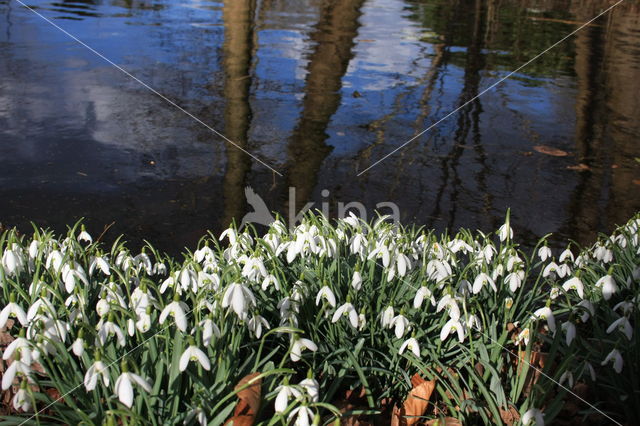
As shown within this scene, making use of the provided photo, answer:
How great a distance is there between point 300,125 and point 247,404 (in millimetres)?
4896

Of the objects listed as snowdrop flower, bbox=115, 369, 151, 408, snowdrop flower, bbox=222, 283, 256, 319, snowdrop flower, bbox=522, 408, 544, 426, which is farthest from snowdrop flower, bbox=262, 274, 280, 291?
snowdrop flower, bbox=522, 408, 544, 426

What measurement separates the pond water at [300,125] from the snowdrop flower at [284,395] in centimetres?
237

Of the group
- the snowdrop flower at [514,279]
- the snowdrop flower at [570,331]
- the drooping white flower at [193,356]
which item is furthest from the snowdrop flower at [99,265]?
the snowdrop flower at [570,331]

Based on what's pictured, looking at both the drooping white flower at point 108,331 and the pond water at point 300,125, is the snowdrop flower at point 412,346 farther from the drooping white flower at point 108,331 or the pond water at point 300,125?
the pond water at point 300,125

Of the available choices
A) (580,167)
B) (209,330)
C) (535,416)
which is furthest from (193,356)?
(580,167)

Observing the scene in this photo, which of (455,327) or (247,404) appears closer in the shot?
(247,404)

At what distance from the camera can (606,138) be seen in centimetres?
681

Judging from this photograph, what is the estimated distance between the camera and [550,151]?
6.39m

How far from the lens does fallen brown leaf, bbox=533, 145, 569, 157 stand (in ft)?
20.7

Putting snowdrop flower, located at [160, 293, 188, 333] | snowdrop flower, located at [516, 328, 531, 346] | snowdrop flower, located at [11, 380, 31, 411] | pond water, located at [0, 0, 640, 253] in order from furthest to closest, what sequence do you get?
1. pond water, located at [0, 0, 640, 253]
2. snowdrop flower, located at [516, 328, 531, 346]
3. snowdrop flower, located at [160, 293, 188, 333]
4. snowdrop flower, located at [11, 380, 31, 411]

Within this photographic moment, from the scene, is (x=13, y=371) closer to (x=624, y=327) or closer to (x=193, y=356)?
(x=193, y=356)

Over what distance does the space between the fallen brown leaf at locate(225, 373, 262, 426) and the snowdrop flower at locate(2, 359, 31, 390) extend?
60 cm

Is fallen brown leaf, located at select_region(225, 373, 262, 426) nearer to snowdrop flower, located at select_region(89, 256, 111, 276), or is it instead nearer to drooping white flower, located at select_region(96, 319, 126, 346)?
drooping white flower, located at select_region(96, 319, 126, 346)

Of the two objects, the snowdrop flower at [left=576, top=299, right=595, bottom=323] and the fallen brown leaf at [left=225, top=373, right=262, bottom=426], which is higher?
the snowdrop flower at [left=576, top=299, right=595, bottom=323]
